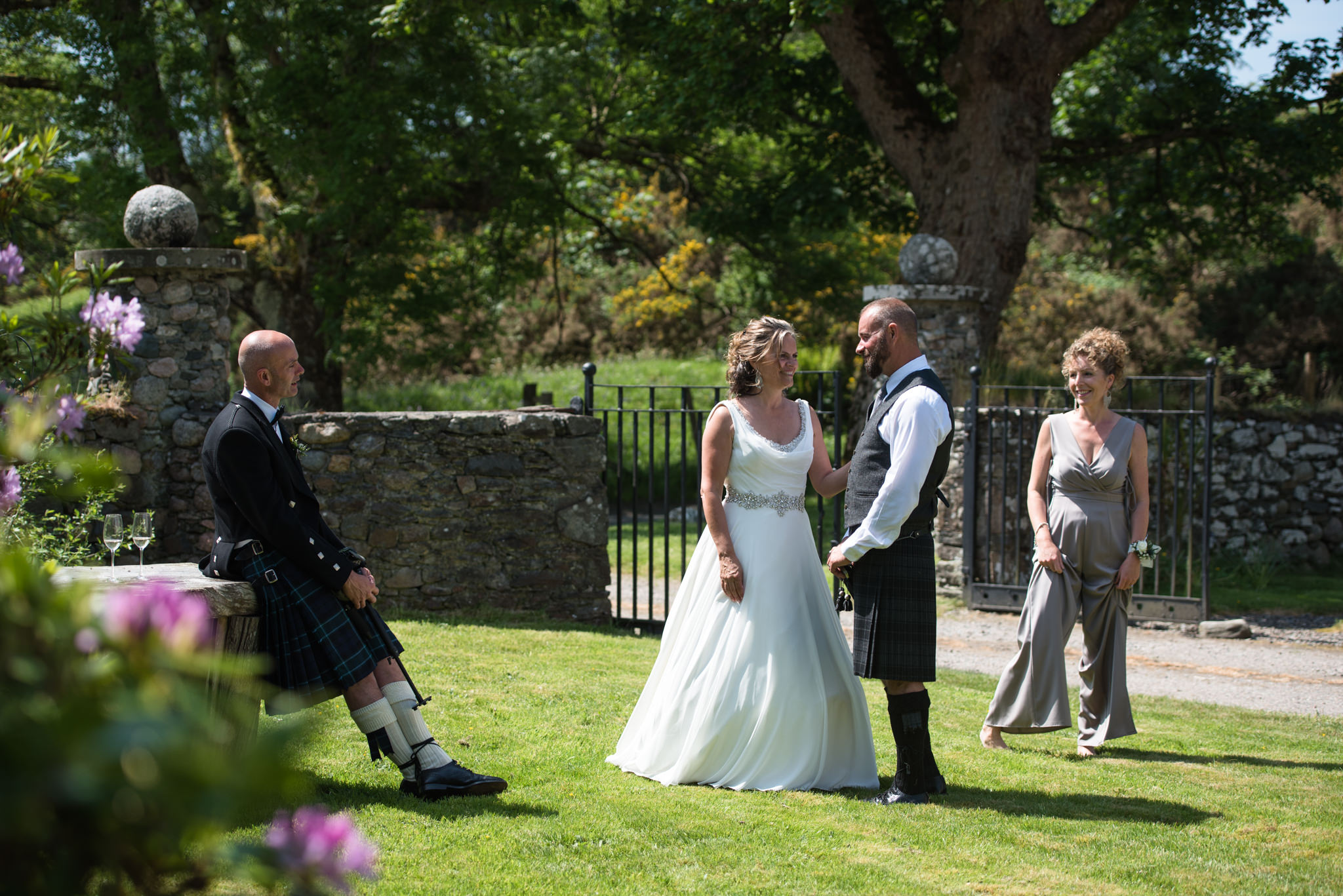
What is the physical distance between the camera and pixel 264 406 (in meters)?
4.01

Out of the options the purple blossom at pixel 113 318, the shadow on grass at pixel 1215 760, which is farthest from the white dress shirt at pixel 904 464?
the purple blossom at pixel 113 318

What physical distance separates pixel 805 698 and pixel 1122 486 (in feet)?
6.74

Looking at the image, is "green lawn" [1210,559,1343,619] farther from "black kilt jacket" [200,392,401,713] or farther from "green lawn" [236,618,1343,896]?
"black kilt jacket" [200,392,401,713]

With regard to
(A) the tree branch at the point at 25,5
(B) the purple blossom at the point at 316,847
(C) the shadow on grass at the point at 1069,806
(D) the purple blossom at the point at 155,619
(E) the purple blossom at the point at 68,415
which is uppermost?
(A) the tree branch at the point at 25,5

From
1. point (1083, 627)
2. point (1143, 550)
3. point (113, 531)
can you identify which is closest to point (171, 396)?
point (113, 531)

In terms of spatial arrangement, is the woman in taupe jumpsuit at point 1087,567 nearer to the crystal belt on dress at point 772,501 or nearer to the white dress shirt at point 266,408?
the crystal belt on dress at point 772,501

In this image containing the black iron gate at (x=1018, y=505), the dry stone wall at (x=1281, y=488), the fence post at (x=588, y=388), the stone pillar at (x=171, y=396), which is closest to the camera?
the stone pillar at (x=171, y=396)

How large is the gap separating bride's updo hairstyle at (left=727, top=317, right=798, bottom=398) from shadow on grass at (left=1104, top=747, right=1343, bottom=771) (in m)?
2.61

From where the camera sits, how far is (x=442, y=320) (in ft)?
67.3

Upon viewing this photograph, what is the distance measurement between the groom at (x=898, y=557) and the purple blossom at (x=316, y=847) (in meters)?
3.08

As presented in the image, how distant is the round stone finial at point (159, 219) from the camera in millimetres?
7523

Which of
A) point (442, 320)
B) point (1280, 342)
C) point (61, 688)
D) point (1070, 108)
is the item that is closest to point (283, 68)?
point (442, 320)

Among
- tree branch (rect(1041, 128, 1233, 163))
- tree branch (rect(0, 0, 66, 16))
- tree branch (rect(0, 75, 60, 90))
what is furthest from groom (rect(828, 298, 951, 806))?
tree branch (rect(0, 75, 60, 90))

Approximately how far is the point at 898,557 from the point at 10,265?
A: 3.18m
